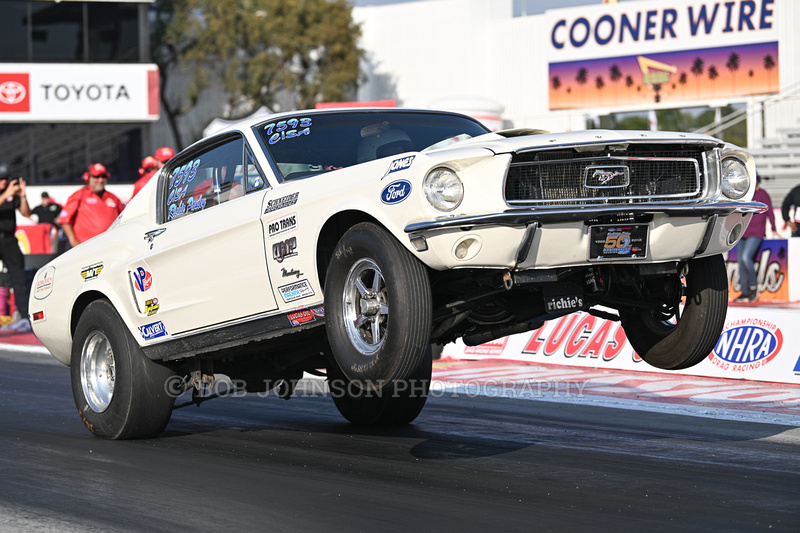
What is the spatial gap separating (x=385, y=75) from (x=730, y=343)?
3695 centimetres

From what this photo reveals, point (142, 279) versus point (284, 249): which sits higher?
point (284, 249)

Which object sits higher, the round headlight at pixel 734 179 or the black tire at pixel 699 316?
the round headlight at pixel 734 179

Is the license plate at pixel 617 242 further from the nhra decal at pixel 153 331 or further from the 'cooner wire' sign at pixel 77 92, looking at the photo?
the 'cooner wire' sign at pixel 77 92

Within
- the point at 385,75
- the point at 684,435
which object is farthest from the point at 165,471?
the point at 385,75

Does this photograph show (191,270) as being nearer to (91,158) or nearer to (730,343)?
(730,343)

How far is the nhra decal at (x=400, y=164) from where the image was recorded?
5117mm

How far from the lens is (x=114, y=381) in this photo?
23.0 ft

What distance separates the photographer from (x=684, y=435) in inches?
281

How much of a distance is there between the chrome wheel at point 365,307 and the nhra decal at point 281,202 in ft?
1.97

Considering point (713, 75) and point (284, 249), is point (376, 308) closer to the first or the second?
point (284, 249)

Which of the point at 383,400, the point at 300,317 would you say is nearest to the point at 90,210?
the point at 383,400

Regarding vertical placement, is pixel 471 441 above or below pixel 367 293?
below

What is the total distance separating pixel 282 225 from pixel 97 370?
2254 millimetres

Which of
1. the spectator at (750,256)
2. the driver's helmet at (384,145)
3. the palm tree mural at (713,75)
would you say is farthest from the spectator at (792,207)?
the palm tree mural at (713,75)
